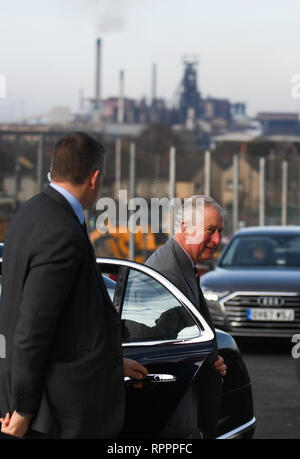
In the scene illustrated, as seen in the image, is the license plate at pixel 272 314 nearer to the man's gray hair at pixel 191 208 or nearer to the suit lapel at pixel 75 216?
the man's gray hair at pixel 191 208

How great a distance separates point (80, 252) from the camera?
341 cm

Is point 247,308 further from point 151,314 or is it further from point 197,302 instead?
point 151,314

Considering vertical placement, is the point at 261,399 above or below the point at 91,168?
below

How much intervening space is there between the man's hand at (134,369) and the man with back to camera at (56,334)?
2.10ft

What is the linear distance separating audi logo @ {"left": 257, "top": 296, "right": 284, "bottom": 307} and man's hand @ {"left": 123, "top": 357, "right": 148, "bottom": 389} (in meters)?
8.19

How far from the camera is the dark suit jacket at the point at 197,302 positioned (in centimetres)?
472

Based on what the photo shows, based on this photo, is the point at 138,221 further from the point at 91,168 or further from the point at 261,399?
the point at 91,168

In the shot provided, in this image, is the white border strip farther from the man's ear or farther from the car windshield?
the car windshield

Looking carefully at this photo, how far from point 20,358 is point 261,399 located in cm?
634

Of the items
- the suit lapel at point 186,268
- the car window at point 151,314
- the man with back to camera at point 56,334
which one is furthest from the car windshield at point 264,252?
the man with back to camera at point 56,334

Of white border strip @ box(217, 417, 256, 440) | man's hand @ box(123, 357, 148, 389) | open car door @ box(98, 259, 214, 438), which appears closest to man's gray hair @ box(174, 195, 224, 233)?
open car door @ box(98, 259, 214, 438)

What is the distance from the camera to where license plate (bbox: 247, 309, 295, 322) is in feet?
41.1

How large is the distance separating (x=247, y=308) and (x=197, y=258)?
7.67m

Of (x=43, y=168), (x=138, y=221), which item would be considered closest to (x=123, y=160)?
(x=138, y=221)
